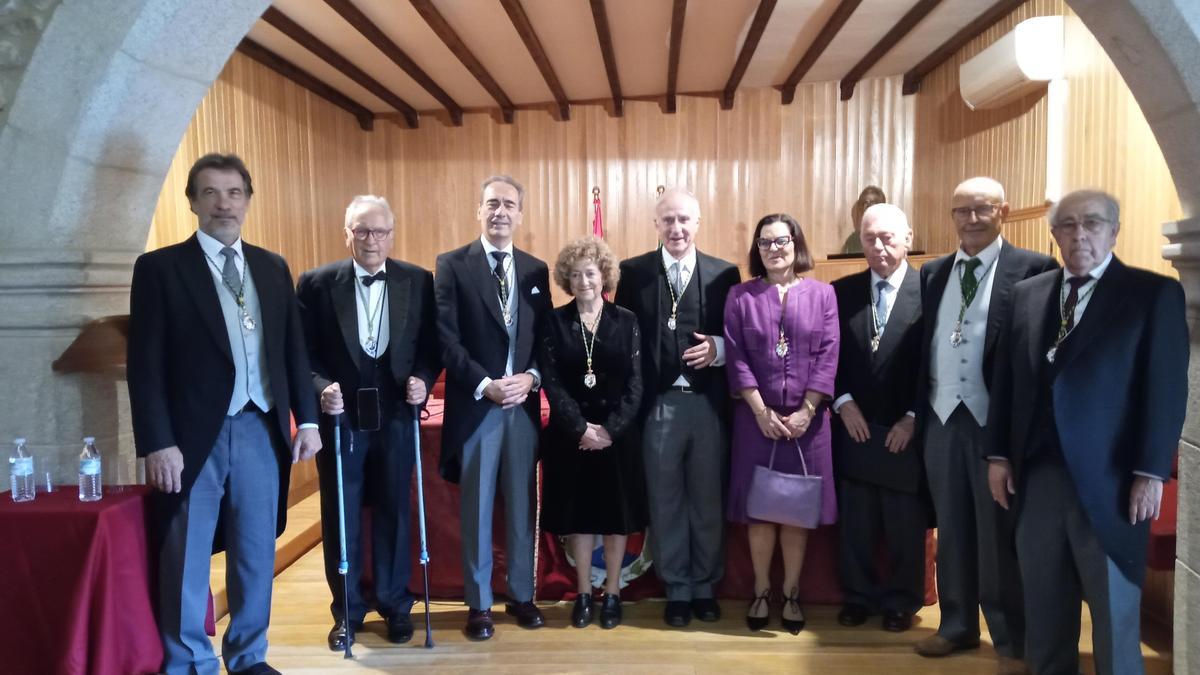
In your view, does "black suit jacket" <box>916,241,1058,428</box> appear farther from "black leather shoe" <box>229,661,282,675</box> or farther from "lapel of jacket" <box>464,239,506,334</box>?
"black leather shoe" <box>229,661,282,675</box>

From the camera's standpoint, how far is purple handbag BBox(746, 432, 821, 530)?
3.00 m

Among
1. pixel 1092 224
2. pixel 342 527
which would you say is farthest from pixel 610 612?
pixel 1092 224

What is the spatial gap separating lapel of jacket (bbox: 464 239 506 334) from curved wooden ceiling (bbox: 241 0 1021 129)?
9.67ft

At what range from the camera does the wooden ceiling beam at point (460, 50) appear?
5.41 m

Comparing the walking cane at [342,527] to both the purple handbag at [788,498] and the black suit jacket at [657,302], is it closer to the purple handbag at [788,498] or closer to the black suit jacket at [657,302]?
the black suit jacket at [657,302]

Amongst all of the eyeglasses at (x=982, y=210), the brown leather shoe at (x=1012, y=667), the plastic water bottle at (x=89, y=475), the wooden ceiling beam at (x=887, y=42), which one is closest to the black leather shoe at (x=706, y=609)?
the brown leather shoe at (x=1012, y=667)

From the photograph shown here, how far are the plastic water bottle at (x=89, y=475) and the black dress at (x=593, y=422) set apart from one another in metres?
1.50

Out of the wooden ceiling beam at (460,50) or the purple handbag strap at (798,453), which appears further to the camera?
the wooden ceiling beam at (460,50)

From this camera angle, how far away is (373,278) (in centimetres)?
302

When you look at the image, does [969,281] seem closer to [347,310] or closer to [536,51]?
[347,310]

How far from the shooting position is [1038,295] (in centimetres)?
240

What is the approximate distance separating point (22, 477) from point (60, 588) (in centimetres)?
41

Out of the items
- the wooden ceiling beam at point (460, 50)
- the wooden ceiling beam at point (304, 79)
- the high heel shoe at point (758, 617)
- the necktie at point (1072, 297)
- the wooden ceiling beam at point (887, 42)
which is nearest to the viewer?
the necktie at point (1072, 297)

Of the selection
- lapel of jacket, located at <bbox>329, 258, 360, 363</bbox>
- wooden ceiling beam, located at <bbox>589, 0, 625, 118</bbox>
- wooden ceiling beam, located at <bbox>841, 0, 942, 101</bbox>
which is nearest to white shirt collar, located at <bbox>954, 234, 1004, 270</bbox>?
lapel of jacket, located at <bbox>329, 258, 360, 363</bbox>
